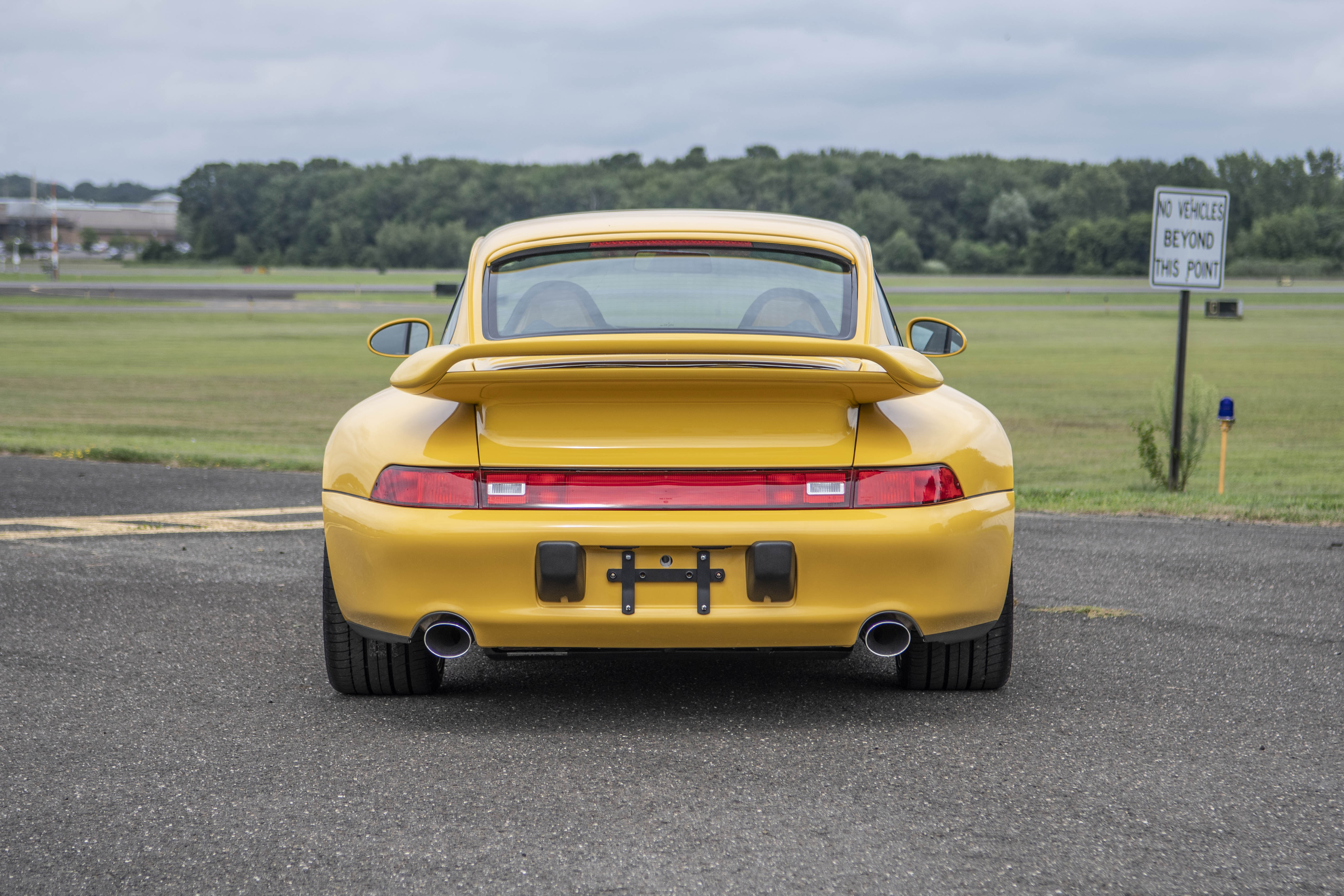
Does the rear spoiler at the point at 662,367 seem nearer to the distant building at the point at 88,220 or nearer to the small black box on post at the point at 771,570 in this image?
the small black box on post at the point at 771,570

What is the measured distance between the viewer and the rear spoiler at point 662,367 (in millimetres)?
3289

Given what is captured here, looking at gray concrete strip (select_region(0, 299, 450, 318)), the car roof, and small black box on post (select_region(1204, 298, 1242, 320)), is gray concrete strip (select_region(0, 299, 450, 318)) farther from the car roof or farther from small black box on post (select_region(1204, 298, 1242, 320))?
the car roof

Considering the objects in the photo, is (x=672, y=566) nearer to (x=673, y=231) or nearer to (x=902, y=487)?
(x=902, y=487)

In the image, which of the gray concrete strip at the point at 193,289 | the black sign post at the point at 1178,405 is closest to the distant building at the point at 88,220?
the gray concrete strip at the point at 193,289

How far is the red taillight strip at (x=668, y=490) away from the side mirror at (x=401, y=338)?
1.55 m

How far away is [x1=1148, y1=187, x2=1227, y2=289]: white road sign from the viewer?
992 cm

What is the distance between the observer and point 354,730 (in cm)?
364

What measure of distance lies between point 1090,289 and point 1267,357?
150 ft

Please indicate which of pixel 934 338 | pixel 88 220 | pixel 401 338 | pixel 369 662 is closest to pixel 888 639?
pixel 369 662

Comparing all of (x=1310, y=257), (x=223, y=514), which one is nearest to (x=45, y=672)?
(x=223, y=514)

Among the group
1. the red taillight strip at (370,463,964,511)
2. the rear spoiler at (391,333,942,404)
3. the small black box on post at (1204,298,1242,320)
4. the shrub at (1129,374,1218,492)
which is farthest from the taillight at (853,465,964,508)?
the small black box on post at (1204,298,1242,320)

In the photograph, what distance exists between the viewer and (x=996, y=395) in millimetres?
21047

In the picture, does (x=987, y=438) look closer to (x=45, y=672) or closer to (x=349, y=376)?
(x=45, y=672)

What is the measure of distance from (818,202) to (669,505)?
114115mm
